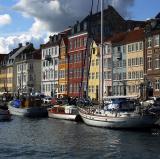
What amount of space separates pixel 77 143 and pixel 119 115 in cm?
1193

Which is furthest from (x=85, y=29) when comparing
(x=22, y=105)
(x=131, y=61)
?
(x=22, y=105)

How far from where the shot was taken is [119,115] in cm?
5475

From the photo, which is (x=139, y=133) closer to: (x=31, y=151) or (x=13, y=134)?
(x=13, y=134)

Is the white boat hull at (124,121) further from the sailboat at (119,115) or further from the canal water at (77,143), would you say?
the canal water at (77,143)

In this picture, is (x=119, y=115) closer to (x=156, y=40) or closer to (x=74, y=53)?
(x=156, y=40)

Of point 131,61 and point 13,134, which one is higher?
point 131,61

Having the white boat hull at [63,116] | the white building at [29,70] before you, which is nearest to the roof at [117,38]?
the white boat hull at [63,116]

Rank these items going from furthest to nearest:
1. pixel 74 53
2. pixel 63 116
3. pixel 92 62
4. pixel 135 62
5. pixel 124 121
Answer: pixel 74 53
pixel 92 62
pixel 135 62
pixel 63 116
pixel 124 121

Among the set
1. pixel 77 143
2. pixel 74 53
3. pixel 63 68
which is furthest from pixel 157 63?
pixel 77 143

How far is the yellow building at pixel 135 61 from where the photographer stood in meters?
92.1

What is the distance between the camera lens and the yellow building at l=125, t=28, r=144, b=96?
9212 centimetres

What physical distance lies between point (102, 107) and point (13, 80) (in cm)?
9686

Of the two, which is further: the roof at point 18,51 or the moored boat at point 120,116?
the roof at point 18,51

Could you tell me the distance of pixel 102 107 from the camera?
60.6 metres
